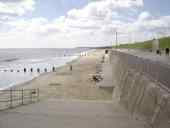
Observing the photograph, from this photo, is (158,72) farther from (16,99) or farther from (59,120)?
(16,99)

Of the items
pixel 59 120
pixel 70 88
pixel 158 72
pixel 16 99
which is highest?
pixel 158 72

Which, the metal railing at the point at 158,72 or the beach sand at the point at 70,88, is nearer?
the metal railing at the point at 158,72

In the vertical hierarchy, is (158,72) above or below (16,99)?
above

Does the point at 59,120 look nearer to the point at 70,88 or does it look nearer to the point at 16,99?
Result: the point at 16,99

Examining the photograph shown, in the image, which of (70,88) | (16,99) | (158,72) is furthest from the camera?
(70,88)

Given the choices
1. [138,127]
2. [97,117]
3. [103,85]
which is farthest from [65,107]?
[103,85]

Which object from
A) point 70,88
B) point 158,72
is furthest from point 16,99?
point 70,88

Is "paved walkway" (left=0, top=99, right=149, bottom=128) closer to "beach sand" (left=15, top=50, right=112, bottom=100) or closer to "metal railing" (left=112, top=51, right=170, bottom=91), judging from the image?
"metal railing" (left=112, top=51, right=170, bottom=91)

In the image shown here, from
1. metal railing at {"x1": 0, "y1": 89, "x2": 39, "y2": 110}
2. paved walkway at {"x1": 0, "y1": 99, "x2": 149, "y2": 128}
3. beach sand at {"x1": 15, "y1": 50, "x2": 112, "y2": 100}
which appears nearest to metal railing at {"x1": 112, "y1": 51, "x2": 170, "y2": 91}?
paved walkway at {"x1": 0, "y1": 99, "x2": 149, "y2": 128}

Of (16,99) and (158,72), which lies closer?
(158,72)

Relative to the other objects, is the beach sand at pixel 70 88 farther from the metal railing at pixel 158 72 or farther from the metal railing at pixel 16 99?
the metal railing at pixel 158 72

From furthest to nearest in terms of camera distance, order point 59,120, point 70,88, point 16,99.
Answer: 1. point 70,88
2. point 16,99
3. point 59,120

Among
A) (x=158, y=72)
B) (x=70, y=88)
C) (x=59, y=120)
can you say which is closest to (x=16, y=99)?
(x=59, y=120)

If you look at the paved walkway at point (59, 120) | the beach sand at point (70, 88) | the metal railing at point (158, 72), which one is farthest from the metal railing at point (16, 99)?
the metal railing at point (158, 72)
